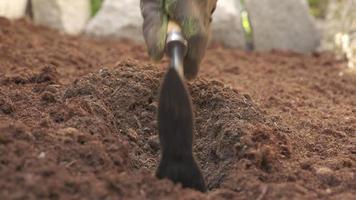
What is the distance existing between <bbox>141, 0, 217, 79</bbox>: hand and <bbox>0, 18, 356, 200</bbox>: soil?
354 mm

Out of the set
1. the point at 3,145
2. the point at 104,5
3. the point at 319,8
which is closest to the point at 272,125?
the point at 3,145

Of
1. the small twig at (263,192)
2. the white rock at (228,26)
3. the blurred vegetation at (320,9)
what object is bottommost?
the small twig at (263,192)

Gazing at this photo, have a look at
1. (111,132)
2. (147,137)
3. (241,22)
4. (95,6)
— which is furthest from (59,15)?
(111,132)

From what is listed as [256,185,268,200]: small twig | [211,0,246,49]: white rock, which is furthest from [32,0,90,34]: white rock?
[256,185,268,200]: small twig

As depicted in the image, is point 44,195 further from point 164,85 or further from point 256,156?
point 256,156

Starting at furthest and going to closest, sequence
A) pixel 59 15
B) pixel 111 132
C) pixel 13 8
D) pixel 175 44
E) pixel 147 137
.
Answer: pixel 59 15, pixel 13 8, pixel 147 137, pixel 111 132, pixel 175 44

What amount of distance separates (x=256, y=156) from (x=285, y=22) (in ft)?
13.0

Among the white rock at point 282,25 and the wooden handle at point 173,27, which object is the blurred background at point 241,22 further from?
the wooden handle at point 173,27

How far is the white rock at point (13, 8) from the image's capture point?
17.9 ft

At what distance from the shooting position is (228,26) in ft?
19.9

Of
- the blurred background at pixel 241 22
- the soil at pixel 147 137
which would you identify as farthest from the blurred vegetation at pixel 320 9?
the soil at pixel 147 137

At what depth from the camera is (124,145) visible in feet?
7.93

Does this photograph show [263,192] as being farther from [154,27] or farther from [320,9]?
[320,9]

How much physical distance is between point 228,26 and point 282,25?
55 centimetres
